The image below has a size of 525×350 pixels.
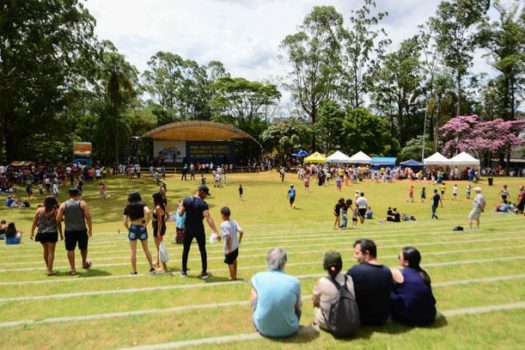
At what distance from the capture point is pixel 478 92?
160 feet

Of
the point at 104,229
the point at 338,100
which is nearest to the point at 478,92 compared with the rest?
the point at 338,100

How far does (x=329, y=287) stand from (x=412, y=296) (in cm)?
99

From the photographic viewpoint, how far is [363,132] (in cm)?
4497

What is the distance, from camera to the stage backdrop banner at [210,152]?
44.9 metres

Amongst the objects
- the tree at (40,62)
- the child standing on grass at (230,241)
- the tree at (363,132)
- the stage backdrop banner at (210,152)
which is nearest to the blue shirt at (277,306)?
the child standing on grass at (230,241)

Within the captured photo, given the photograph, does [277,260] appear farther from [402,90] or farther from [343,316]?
[402,90]

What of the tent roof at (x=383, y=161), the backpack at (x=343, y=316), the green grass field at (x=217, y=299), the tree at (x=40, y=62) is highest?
the tree at (x=40, y=62)

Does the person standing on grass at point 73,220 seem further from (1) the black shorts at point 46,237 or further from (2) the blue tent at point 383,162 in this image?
(2) the blue tent at point 383,162

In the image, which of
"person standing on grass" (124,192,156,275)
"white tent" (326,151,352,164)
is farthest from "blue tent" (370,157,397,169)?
"person standing on grass" (124,192,156,275)

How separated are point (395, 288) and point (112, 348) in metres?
3.16

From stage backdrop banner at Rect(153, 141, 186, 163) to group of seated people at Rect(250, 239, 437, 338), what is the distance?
41.5m

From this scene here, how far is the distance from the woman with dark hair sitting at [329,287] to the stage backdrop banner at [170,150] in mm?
41658

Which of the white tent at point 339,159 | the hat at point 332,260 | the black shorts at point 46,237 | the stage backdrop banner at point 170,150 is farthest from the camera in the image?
the stage backdrop banner at point 170,150

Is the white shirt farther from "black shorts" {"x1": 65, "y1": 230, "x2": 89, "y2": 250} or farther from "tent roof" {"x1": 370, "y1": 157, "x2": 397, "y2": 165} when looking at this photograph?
"tent roof" {"x1": 370, "y1": 157, "x2": 397, "y2": 165}
